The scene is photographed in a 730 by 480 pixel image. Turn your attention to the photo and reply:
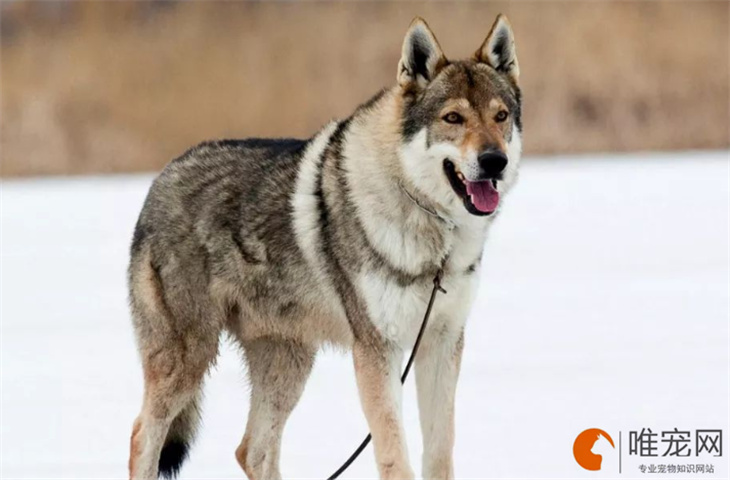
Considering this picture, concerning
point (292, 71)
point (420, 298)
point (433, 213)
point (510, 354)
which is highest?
point (433, 213)

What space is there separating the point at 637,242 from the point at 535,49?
9.45 meters

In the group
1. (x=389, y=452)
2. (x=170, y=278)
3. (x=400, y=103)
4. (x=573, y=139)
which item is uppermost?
(x=400, y=103)

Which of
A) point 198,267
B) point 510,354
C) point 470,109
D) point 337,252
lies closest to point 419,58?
point 470,109

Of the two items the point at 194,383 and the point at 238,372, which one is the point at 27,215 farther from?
the point at 194,383

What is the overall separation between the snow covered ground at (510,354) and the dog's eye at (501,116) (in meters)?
1.68

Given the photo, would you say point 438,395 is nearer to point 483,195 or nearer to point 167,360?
point 483,195

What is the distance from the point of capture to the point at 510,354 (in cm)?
830

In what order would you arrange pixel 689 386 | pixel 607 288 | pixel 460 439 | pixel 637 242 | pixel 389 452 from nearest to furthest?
pixel 389 452
pixel 460 439
pixel 689 386
pixel 607 288
pixel 637 242

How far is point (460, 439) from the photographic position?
20.9 feet

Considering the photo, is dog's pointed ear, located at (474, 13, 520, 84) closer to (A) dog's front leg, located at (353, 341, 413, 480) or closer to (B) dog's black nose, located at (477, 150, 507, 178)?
(B) dog's black nose, located at (477, 150, 507, 178)

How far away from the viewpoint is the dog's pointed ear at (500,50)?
536cm

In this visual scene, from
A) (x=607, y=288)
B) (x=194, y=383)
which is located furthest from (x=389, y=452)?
(x=607, y=288)

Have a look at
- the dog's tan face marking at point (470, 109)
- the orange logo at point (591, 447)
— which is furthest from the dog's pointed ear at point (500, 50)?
the orange logo at point (591, 447)

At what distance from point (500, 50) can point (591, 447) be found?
1.99m
